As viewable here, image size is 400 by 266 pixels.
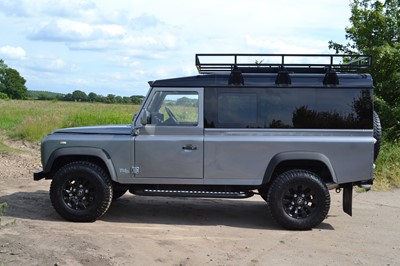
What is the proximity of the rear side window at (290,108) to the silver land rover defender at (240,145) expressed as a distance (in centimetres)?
1

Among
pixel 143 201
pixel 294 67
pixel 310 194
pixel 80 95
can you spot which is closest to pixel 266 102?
pixel 294 67

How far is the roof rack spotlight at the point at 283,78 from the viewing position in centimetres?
775

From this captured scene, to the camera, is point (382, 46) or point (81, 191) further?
point (382, 46)

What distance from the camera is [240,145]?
7.74 metres

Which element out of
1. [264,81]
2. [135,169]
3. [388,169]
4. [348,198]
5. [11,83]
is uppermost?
[11,83]

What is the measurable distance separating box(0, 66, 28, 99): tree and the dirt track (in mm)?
108814

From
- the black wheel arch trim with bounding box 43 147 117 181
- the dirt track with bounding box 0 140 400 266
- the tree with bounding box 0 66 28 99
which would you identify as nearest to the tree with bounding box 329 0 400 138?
the dirt track with bounding box 0 140 400 266

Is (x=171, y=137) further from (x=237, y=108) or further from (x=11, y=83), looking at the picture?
(x=11, y=83)

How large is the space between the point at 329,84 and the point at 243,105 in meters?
1.23

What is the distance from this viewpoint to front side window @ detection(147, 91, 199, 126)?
25.9ft

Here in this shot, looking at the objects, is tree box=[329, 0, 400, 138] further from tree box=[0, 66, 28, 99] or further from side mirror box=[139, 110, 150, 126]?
tree box=[0, 66, 28, 99]

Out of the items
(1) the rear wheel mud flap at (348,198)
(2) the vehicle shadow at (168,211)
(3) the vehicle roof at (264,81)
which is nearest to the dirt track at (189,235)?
(2) the vehicle shadow at (168,211)

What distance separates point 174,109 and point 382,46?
29.4 ft

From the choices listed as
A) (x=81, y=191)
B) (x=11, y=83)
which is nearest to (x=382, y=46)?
(x=81, y=191)
